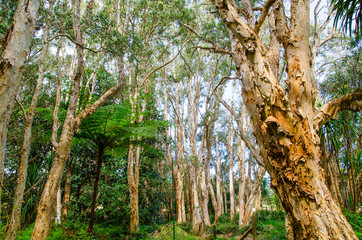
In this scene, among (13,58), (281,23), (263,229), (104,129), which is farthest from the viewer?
(263,229)

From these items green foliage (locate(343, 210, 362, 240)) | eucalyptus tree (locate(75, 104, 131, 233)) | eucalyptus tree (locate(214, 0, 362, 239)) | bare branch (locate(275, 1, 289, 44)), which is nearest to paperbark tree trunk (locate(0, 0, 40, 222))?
eucalyptus tree (locate(214, 0, 362, 239))

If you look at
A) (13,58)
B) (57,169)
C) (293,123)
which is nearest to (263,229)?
(57,169)

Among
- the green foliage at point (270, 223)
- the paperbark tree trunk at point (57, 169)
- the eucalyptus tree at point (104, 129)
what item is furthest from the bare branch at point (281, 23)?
the green foliage at point (270, 223)

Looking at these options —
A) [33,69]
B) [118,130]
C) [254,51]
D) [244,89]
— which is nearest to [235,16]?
[254,51]

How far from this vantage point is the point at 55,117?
4.50 m

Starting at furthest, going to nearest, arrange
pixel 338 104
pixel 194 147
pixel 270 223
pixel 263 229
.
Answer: pixel 194 147, pixel 270 223, pixel 263 229, pixel 338 104

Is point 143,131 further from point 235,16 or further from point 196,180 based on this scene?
point 196,180

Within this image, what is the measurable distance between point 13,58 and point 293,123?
2.03m

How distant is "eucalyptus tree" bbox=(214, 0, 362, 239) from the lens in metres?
1.33

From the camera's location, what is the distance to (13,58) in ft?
4.93

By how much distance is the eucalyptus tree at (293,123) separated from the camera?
1.33 metres

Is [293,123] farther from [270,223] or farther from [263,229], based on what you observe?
[270,223]

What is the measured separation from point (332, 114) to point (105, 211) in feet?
24.8

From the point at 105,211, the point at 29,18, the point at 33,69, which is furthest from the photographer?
the point at 33,69
